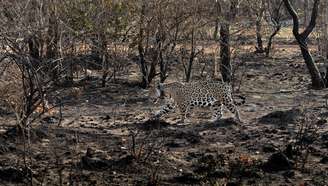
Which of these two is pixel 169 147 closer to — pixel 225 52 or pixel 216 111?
pixel 216 111

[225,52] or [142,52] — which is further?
[225,52]

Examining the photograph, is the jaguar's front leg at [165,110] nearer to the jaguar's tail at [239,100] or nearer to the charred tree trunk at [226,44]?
the jaguar's tail at [239,100]

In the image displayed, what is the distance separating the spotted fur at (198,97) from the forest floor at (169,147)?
0.34 metres

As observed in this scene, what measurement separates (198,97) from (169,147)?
327cm

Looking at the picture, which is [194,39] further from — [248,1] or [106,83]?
[248,1]

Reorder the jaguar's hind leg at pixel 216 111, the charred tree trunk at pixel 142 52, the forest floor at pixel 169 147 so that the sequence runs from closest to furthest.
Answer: the forest floor at pixel 169 147
the jaguar's hind leg at pixel 216 111
the charred tree trunk at pixel 142 52

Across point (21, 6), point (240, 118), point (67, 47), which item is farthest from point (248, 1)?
point (21, 6)

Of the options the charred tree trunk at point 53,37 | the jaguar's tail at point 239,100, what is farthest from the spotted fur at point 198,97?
the charred tree trunk at point 53,37

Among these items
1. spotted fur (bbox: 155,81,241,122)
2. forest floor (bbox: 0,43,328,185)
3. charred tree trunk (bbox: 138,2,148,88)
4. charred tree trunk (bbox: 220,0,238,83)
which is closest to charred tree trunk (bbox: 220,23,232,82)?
charred tree trunk (bbox: 220,0,238,83)

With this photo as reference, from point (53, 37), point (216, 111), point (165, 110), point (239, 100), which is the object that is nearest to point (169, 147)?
point (165, 110)

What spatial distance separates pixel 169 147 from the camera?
11.2 m

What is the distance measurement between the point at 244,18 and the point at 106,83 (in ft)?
27.6

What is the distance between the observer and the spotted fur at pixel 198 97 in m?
14.2

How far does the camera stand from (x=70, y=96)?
17.5 m
